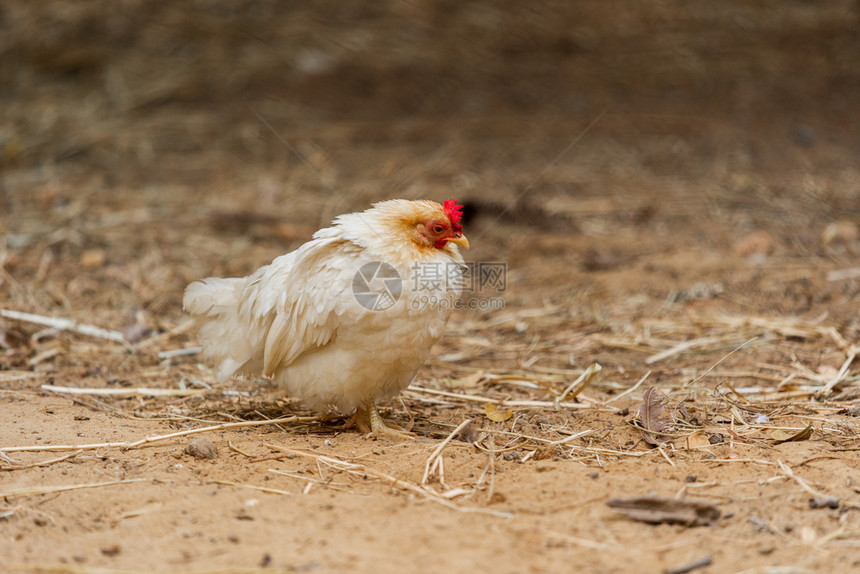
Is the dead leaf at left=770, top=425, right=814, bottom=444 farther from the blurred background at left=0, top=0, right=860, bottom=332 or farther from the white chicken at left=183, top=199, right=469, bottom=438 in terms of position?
the blurred background at left=0, top=0, right=860, bottom=332

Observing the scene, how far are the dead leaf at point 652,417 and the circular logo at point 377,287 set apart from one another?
125cm

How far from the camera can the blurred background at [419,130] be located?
679 cm

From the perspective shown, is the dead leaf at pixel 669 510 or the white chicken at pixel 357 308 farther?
the white chicken at pixel 357 308

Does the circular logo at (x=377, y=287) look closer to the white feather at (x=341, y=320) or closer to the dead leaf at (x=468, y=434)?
the white feather at (x=341, y=320)

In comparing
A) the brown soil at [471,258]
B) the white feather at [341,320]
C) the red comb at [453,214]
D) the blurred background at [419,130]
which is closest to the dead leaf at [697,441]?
Answer: the brown soil at [471,258]

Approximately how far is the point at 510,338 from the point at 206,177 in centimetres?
466

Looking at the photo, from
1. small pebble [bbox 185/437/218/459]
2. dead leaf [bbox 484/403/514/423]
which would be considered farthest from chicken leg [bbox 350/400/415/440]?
small pebble [bbox 185/437/218/459]

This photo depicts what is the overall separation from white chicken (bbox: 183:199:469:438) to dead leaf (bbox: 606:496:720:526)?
3.73 feet

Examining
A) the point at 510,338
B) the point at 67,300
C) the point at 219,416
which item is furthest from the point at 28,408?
the point at 510,338

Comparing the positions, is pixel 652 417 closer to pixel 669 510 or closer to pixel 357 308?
pixel 669 510

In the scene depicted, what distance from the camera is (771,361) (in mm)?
4508

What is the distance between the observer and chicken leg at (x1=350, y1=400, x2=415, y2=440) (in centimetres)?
364

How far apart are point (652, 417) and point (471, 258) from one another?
3.15 metres

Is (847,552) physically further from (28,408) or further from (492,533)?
(28,408)
